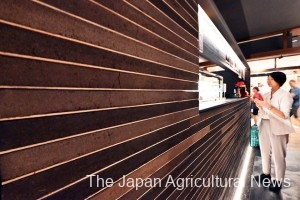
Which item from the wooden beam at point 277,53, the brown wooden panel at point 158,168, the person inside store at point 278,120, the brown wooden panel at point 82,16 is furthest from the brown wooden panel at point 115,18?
the wooden beam at point 277,53

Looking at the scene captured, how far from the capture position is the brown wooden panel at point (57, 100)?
23.4 inches

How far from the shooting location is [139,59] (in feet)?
3.98

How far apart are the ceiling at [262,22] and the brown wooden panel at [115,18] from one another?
5.11 metres

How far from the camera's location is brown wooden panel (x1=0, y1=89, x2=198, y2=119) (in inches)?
23.4

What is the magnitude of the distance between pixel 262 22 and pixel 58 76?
26.4 ft

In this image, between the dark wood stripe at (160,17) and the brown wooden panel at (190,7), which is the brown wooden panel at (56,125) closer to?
the dark wood stripe at (160,17)

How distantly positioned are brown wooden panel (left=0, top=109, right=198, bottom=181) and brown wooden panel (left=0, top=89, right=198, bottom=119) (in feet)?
0.38

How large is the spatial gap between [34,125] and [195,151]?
70.8 inches

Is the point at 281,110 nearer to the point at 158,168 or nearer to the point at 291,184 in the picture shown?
the point at 291,184

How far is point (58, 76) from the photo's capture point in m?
0.73

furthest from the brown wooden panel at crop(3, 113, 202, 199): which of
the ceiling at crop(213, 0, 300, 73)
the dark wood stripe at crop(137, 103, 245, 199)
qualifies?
the ceiling at crop(213, 0, 300, 73)

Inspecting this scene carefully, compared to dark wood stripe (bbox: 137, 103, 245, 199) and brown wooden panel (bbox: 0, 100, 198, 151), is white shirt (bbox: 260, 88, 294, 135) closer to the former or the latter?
dark wood stripe (bbox: 137, 103, 245, 199)

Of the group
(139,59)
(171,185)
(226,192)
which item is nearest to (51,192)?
(139,59)

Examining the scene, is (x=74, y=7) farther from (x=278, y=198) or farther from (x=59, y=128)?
(x=278, y=198)
